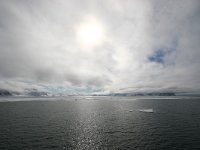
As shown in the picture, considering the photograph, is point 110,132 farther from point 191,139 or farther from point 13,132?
point 13,132

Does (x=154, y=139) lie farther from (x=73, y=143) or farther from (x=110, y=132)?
(x=73, y=143)

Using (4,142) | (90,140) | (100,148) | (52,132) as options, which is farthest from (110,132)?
(4,142)

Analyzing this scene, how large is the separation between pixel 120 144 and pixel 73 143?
1194 centimetres

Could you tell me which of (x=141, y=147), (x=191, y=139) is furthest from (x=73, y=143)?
(x=191, y=139)

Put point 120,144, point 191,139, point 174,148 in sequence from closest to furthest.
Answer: point 174,148 → point 120,144 → point 191,139

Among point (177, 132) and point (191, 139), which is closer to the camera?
point (191, 139)

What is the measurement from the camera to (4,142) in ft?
117

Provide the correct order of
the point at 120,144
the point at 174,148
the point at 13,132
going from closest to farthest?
the point at 174,148
the point at 120,144
the point at 13,132

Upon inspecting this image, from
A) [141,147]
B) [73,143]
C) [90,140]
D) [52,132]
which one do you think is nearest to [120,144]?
[141,147]

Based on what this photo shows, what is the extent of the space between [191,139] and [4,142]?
49.1 metres

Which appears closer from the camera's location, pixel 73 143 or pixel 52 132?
pixel 73 143

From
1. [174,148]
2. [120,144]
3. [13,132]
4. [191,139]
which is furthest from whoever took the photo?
[13,132]

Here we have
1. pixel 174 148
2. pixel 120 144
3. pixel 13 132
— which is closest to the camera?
pixel 174 148

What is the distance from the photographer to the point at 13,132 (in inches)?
1743
